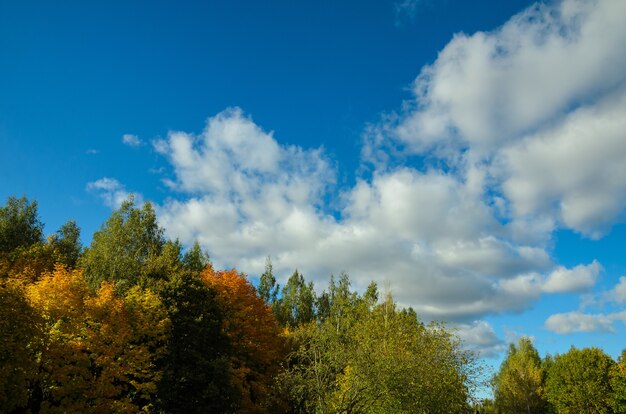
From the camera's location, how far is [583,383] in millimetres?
84562

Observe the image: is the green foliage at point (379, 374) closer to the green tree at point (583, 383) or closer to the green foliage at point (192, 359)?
the green foliage at point (192, 359)

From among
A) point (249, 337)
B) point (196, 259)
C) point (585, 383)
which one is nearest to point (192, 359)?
point (249, 337)

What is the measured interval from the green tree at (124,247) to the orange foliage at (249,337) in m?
9.27

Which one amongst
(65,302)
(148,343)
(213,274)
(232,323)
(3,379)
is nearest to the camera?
(3,379)

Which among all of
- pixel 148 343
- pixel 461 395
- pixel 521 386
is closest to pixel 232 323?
pixel 148 343

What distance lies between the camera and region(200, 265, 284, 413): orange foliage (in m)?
54.6

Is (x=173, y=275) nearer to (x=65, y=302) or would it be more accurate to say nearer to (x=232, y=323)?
(x=65, y=302)

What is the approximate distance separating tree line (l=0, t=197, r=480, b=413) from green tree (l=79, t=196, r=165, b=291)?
0.20 metres

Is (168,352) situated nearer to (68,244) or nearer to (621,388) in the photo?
(68,244)

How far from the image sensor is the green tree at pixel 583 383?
82.6 metres

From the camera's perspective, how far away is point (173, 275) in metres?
45.6

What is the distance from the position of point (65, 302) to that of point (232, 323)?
2518 centimetres

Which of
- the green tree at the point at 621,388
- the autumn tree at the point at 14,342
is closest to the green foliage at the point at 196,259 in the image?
the autumn tree at the point at 14,342

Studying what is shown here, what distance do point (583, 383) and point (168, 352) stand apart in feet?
276
